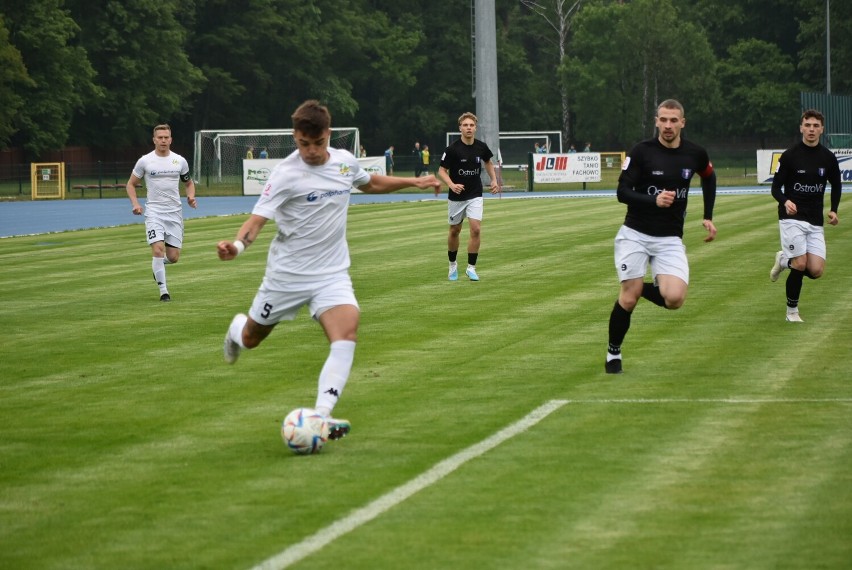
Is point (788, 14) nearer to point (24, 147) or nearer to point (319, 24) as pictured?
point (319, 24)

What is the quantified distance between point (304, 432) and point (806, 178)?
805cm

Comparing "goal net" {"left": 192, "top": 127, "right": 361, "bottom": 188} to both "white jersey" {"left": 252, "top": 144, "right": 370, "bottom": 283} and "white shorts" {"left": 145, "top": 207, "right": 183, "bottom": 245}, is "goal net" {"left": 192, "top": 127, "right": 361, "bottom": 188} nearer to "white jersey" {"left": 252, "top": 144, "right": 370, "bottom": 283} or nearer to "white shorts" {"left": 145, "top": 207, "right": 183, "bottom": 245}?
"white shorts" {"left": 145, "top": 207, "right": 183, "bottom": 245}

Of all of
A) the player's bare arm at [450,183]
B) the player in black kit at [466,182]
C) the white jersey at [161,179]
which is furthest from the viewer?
the player in black kit at [466,182]

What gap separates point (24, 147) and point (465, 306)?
63.5 metres

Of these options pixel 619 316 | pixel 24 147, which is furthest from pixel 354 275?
pixel 24 147

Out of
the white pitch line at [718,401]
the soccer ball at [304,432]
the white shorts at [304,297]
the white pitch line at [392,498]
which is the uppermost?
the white shorts at [304,297]

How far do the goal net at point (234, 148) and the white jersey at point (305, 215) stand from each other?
49.2 metres

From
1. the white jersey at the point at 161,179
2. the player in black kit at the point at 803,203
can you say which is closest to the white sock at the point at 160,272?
the white jersey at the point at 161,179

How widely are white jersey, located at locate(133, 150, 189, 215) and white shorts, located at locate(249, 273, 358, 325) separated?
9.63 metres

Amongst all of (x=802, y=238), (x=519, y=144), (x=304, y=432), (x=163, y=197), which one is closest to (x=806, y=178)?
(x=802, y=238)

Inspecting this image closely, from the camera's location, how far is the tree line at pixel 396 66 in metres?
76.3

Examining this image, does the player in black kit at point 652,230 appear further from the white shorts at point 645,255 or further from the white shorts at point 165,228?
the white shorts at point 165,228

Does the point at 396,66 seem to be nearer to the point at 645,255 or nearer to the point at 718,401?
the point at 645,255

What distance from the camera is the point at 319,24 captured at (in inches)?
3703
